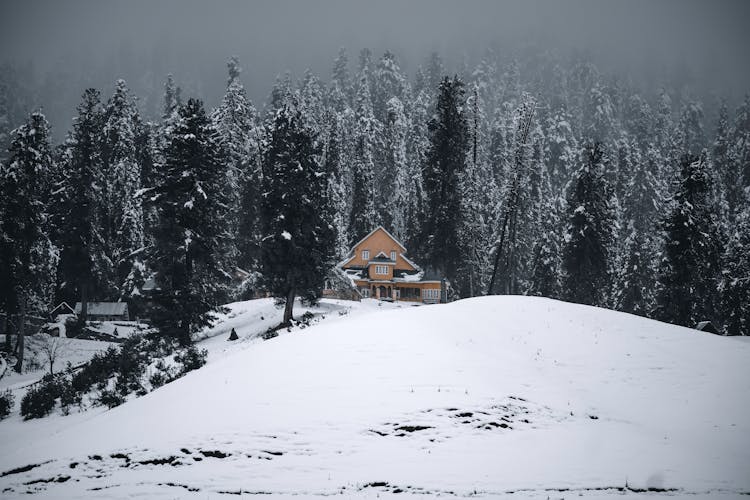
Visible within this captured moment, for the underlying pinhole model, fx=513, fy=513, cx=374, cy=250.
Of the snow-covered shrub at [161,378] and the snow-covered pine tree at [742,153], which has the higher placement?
the snow-covered pine tree at [742,153]

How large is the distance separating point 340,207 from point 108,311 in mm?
29324

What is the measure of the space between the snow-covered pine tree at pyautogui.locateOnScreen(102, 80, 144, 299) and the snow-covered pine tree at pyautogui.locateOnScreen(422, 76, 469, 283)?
29.6 meters

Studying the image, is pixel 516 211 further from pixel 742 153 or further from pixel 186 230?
pixel 742 153

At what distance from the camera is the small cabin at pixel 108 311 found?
5562 cm

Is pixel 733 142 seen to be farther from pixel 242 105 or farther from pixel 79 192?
pixel 79 192

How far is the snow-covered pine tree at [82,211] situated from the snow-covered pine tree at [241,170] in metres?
12.4

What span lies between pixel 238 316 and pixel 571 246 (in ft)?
91.3

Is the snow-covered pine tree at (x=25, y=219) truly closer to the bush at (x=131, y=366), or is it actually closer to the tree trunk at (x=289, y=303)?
the bush at (x=131, y=366)

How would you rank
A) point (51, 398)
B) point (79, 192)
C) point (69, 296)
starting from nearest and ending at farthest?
point (51, 398)
point (79, 192)
point (69, 296)

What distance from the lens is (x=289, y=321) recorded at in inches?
1374

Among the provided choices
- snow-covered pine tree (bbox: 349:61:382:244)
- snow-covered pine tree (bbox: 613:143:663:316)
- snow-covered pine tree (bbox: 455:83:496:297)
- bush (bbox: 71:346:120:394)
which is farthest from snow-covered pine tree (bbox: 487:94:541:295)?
bush (bbox: 71:346:120:394)

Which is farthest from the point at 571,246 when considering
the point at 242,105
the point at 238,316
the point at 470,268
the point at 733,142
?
the point at 733,142

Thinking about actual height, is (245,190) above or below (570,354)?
above

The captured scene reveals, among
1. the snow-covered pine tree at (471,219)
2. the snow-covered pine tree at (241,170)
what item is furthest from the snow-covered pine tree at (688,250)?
the snow-covered pine tree at (241,170)
